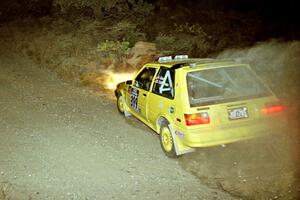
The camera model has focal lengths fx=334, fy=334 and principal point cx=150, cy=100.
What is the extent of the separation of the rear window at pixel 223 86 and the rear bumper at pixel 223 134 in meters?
0.43

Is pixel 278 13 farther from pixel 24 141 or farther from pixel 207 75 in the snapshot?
pixel 24 141

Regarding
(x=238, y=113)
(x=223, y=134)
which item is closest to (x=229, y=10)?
(x=238, y=113)

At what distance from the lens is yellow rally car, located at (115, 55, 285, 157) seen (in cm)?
507

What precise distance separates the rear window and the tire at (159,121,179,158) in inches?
31.6

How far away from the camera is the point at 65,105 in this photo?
9281 millimetres

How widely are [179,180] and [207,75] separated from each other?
2.07m

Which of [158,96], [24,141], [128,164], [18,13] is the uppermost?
[158,96]

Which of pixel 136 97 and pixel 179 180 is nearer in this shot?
pixel 179 180

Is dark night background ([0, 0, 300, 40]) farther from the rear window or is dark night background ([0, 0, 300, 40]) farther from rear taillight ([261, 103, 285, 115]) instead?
rear taillight ([261, 103, 285, 115])

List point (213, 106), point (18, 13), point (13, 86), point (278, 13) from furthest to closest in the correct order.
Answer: point (18, 13)
point (278, 13)
point (13, 86)
point (213, 106)

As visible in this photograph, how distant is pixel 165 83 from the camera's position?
5922 mm

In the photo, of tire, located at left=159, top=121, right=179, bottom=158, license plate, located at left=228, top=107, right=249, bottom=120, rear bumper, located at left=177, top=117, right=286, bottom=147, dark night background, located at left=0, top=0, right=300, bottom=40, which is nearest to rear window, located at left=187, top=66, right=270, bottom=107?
license plate, located at left=228, top=107, right=249, bottom=120

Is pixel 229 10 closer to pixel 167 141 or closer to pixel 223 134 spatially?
pixel 167 141

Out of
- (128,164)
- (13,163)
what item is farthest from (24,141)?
(128,164)
